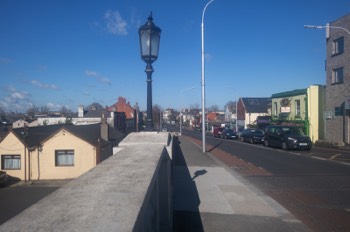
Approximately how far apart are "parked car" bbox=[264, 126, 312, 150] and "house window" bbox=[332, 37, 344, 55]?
10177mm

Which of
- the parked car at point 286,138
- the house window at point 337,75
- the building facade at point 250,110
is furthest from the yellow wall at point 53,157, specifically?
the building facade at point 250,110

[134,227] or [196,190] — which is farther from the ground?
[134,227]

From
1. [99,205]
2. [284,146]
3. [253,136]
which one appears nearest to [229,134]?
[253,136]

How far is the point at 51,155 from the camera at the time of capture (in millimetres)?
33750

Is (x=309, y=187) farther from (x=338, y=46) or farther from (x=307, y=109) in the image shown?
(x=307, y=109)

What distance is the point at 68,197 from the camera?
2.25 metres

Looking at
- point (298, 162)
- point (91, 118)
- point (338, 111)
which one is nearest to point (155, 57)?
point (298, 162)

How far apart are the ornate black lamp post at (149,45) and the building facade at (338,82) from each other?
24.6 meters

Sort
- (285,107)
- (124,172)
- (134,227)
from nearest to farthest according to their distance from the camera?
(134,227) < (124,172) < (285,107)

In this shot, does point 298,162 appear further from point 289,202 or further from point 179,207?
point 179,207

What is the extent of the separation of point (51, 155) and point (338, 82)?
29.2 meters

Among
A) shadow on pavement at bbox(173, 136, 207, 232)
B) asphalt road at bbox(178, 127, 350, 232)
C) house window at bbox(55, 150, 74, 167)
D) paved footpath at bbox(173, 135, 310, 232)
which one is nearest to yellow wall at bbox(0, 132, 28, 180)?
house window at bbox(55, 150, 74, 167)

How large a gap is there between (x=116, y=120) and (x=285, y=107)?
32.8 metres

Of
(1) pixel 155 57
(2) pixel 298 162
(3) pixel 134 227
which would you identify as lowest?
(2) pixel 298 162
